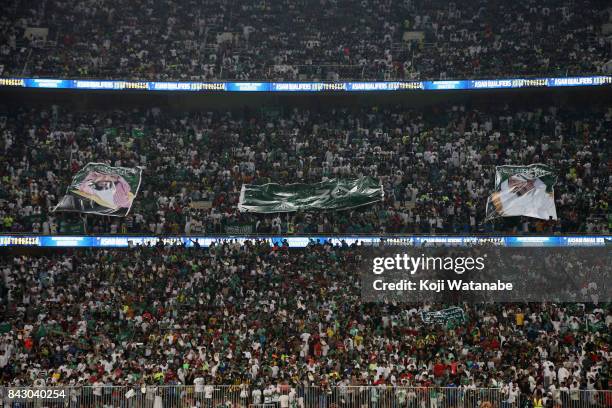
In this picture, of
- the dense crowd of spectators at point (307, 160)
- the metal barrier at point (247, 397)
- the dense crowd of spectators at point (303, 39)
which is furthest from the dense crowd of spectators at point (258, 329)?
the dense crowd of spectators at point (303, 39)

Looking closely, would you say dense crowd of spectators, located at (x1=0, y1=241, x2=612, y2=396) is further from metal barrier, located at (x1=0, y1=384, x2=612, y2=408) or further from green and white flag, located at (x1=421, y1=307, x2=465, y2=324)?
metal barrier, located at (x1=0, y1=384, x2=612, y2=408)

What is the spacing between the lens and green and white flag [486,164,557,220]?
41.6 metres

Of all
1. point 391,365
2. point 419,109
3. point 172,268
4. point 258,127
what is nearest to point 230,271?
point 172,268

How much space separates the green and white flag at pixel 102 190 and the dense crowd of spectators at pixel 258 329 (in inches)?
145

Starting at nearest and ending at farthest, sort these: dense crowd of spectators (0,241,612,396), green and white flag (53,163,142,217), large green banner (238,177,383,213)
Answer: dense crowd of spectators (0,241,612,396) < green and white flag (53,163,142,217) < large green banner (238,177,383,213)

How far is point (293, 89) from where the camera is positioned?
47844 millimetres

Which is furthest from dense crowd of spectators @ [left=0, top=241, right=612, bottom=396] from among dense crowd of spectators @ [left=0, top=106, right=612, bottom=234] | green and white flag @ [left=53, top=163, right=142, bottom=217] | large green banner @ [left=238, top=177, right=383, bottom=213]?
large green banner @ [left=238, top=177, right=383, bottom=213]

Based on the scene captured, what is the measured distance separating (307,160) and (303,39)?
8.57m

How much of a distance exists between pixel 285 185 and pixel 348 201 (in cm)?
293

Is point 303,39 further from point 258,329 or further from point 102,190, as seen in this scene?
point 258,329

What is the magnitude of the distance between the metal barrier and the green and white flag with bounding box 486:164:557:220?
14.6 m

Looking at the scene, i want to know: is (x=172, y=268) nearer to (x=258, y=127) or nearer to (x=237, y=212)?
(x=237, y=212)

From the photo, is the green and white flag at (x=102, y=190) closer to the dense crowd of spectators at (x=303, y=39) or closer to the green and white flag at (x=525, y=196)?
the dense crowd of spectators at (x=303, y=39)

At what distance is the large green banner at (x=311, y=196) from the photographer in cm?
4325
